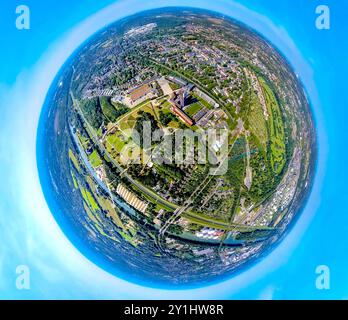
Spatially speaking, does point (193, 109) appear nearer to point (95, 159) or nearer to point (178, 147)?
point (178, 147)

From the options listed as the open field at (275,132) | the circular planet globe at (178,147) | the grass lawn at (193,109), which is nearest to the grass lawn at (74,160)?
the circular planet globe at (178,147)

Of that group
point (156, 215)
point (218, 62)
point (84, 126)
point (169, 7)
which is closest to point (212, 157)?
point (156, 215)

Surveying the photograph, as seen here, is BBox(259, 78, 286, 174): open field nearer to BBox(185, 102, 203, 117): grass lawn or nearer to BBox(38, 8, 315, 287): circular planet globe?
BBox(38, 8, 315, 287): circular planet globe

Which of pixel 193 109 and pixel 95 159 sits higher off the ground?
pixel 193 109

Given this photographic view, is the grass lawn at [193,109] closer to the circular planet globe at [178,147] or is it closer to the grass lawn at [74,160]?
the circular planet globe at [178,147]

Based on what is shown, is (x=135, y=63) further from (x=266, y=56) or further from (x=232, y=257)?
(x=232, y=257)

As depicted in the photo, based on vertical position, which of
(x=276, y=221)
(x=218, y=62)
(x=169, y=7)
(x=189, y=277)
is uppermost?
(x=169, y=7)

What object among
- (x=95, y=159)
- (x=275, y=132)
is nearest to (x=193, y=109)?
(x=275, y=132)

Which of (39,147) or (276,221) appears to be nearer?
(276,221)

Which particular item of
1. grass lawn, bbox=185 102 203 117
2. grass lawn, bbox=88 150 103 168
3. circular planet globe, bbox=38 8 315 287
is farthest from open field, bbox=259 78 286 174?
grass lawn, bbox=88 150 103 168
